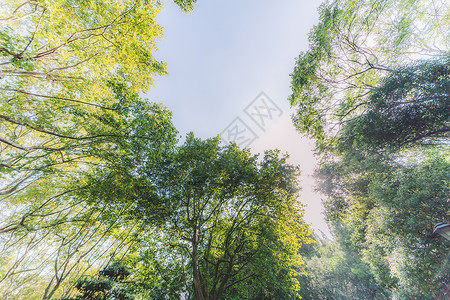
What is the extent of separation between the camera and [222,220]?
896 centimetres

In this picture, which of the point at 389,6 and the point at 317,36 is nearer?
the point at 389,6

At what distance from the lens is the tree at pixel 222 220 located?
719 cm

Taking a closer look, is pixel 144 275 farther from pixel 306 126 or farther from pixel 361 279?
pixel 361 279

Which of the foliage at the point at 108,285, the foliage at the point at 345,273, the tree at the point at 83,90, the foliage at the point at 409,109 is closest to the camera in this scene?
the tree at the point at 83,90

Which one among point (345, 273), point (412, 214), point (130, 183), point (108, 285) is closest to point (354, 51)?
point (412, 214)

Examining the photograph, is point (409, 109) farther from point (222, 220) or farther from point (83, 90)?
point (83, 90)

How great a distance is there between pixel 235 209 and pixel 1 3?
44.2 ft

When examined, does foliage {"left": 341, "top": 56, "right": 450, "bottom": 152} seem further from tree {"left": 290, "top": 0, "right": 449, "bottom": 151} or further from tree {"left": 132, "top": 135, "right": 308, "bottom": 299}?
tree {"left": 132, "top": 135, "right": 308, "bottom": 299}

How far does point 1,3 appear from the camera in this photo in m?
5.57

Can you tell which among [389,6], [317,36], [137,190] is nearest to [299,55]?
[317,36]

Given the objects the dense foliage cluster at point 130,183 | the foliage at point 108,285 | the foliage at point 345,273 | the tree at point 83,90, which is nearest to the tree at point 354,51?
the dense foliage cluster at point 130,183

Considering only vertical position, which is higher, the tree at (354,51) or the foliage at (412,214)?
the tree at (354,51)

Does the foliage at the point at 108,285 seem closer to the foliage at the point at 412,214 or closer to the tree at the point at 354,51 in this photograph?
the tree at the point at 354,51

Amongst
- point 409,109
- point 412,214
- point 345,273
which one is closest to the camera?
point 409,109
